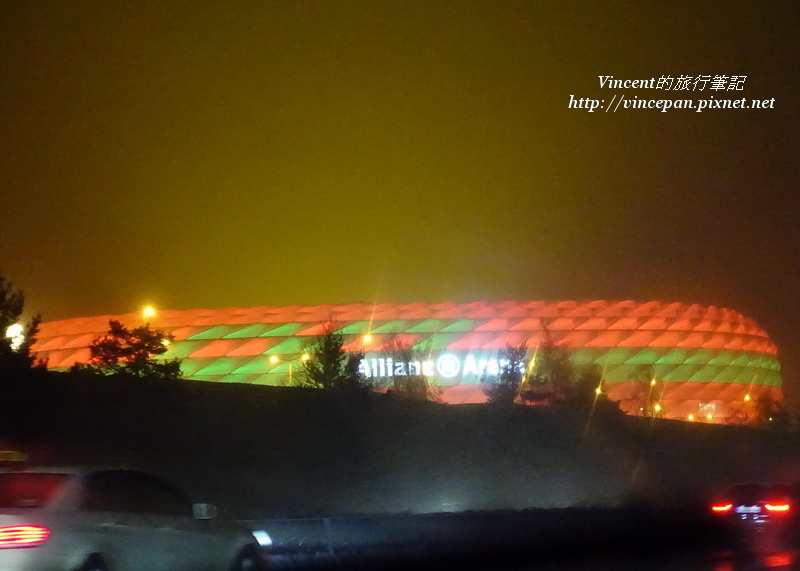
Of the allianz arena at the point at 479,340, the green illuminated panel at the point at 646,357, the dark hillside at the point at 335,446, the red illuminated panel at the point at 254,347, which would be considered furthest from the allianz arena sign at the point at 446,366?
the dark hillside at the point at 335,446

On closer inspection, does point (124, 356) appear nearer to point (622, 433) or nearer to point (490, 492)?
point (490, 492)

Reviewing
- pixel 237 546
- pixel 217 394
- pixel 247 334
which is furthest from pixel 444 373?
pixel 237 546

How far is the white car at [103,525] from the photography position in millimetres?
8344

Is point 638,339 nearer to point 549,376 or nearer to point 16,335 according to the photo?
point 549,376

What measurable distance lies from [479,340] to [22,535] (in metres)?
76.2

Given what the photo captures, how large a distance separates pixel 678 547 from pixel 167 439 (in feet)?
34.4

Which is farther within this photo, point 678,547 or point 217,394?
point 217,394

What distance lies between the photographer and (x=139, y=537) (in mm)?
9664

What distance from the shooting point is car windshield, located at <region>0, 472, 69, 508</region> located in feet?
28.4

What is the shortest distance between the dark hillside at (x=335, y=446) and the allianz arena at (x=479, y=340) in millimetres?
40048

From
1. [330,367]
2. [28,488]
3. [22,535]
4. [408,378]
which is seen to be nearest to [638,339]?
[408,378]

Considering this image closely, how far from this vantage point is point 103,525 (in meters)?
9.13

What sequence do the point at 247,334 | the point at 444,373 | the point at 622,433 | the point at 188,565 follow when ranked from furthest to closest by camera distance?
1. the point at 247,334
2. the point at 444,373
3. the point at 622,433
4. the point at 188,565

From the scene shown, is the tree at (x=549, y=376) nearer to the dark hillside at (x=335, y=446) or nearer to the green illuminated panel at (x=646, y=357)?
the dark hillside at (x=335, y=446)
